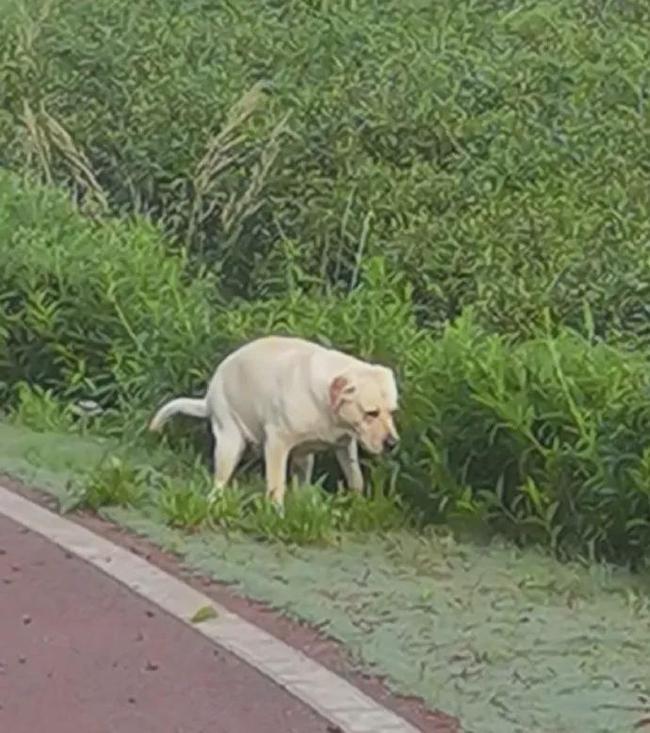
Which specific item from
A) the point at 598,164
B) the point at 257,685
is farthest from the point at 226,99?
the point at 257,685

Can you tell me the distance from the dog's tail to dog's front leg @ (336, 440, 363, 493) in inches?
24.3

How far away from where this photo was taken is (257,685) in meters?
6.14

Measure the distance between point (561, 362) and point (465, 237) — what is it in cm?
323

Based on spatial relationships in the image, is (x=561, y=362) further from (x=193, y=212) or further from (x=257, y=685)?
(x=193, y=212)

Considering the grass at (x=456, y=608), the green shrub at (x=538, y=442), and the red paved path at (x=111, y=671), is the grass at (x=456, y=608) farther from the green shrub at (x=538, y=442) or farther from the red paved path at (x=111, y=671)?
the red paved path at (x=111, y=671)

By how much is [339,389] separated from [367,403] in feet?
0.36

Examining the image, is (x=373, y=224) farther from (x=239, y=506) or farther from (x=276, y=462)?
(x=239, y=506)

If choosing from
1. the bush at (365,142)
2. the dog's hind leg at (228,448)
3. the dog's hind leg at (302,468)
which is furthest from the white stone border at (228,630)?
the bush at (365,142)

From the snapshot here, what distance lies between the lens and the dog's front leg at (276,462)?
8.02 m

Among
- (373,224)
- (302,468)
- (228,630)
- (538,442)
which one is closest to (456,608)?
(228,630)

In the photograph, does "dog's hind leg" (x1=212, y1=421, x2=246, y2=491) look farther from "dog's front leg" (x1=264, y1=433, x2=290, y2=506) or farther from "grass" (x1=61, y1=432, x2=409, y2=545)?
"dog's front leg" (x1=264, y1=433, x2=290, y2=506)

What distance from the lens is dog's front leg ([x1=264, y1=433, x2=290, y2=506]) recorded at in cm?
802

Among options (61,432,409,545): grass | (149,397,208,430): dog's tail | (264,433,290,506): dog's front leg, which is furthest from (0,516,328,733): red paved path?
(149,397,208,430): dog's tail

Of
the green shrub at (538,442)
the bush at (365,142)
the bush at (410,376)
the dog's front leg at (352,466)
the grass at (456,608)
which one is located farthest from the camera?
the bush at (365,142)
